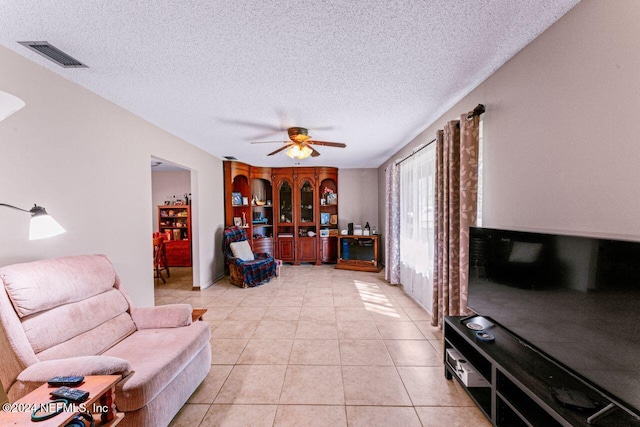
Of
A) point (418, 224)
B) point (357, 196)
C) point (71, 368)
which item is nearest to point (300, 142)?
point (418, 224)

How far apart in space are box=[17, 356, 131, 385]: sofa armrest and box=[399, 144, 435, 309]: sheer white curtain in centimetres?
313

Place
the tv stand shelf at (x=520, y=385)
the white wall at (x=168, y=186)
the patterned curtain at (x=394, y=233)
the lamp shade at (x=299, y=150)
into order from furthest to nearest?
the white wall at (x=168, y=186) < the patterned curtain at (x=394, y=233) < the lamp shade at (x=299, y=150) < the tv stand shelf at (x=520, y=385)

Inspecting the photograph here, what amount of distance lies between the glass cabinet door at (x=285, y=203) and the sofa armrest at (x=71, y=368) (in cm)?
524

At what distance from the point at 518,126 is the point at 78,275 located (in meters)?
3.40

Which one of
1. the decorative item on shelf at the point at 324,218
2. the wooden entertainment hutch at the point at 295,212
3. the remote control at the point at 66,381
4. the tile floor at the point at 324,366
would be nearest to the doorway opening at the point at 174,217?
the wooden entertainment hutch at the point at 295,212

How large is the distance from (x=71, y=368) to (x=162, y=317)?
2.58 ft

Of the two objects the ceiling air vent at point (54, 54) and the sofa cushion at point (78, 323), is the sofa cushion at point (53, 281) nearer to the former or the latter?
the sofa cushion at point (78, 323)

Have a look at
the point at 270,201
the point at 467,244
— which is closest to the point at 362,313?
the point at 467,244

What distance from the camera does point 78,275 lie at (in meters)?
1.82

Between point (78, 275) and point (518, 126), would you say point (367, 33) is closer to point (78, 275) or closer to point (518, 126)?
point (518, 126)

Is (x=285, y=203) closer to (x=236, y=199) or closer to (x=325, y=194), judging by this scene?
(x=325, y=194)

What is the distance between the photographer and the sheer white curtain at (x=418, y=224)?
3.29 meters

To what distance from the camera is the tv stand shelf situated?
1.10 m

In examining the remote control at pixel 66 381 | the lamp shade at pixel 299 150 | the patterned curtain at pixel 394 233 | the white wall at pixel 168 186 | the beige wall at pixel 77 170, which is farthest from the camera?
the white wall at pixel 168 186
